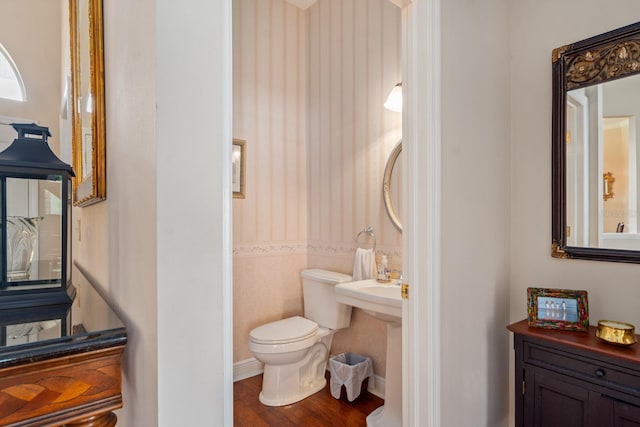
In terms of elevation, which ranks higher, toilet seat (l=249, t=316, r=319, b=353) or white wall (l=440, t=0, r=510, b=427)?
white wall (l=440, t=0, r=510, b=427)

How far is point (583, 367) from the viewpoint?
1.32 metres

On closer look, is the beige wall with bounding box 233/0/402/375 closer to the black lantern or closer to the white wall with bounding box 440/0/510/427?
the white wall with bounding box 440/0/510/427

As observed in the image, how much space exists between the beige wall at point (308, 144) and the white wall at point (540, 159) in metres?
0.74

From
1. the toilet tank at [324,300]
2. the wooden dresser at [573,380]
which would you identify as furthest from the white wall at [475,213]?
the toilet tank at [324,300]

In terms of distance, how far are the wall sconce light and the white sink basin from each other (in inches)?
44.5

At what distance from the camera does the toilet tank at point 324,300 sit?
2.54 metres

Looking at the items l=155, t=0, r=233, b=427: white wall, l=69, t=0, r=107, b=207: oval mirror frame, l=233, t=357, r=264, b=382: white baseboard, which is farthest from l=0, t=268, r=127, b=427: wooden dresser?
l=233, t=357, r=264, b=382: white baseboard

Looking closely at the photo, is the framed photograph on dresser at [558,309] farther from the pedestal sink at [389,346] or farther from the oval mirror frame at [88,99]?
the oval mirror frame at [88,99]

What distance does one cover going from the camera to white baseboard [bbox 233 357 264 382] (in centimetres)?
267

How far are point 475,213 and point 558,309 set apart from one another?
21.2 inches

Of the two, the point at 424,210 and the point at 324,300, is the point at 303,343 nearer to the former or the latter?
the point at 324,300

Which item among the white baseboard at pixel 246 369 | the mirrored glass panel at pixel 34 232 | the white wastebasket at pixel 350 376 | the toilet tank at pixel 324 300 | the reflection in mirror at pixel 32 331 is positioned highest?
the mirrored glass panel at pixel 34 232

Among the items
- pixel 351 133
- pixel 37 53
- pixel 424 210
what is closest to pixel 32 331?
pixel 424 210

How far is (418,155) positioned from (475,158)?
0.38m
